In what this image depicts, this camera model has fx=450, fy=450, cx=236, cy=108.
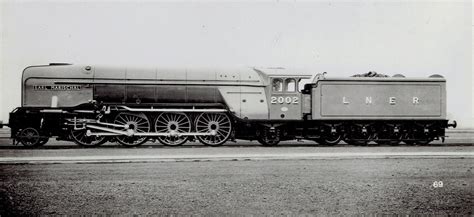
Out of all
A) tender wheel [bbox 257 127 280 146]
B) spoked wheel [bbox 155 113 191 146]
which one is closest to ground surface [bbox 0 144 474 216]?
spoked wheel [bbox 155 113 191 146]

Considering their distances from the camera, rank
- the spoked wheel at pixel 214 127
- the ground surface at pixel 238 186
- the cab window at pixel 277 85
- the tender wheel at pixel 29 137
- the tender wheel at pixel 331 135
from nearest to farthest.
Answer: the ground surface at pixel 238 186 < the tender wheel at pixel 29 137 < the spoked wheel at pixel 214 127 < the cab window at pixel 277 85 < the tender wheel at pixel 331 135

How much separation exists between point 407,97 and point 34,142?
43.0 ft

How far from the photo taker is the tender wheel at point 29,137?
1464 cm

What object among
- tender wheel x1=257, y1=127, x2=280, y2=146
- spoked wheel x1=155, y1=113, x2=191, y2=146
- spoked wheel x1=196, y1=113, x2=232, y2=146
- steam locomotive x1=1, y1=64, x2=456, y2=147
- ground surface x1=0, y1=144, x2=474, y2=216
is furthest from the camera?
tender wheel x1=257, y1=127, x2=280, y2=146

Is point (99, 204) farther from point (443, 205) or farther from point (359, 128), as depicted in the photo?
point (359, 128)

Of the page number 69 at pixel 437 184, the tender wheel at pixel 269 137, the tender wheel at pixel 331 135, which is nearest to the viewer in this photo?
the page number 69 at pixel 437 184

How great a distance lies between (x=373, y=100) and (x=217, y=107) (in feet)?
18.6

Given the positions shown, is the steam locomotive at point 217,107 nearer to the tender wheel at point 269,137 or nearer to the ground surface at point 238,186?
the tender wheel at point 269,137

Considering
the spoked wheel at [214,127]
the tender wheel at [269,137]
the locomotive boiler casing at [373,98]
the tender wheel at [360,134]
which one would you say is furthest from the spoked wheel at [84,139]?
the tender wheel at [360,134]

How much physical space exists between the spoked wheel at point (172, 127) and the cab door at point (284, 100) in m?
3.10

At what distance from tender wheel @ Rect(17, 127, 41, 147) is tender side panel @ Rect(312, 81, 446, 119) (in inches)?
374

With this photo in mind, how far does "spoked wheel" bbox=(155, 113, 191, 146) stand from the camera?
15.3m

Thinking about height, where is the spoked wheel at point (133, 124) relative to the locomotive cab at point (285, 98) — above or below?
below

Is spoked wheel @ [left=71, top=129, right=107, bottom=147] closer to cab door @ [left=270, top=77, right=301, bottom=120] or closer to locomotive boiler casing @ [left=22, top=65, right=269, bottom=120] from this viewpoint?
locomotive boiler casing @ [left=22, top=65, right=269, bottom=120]
